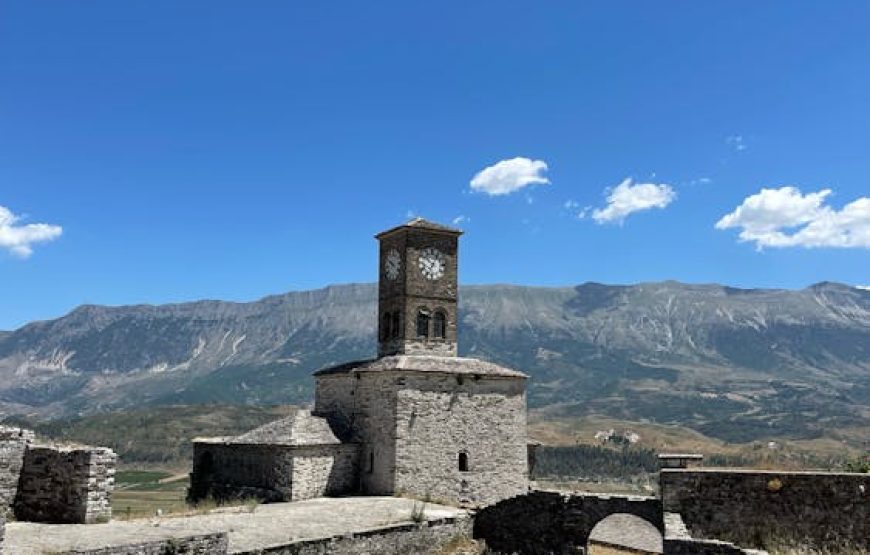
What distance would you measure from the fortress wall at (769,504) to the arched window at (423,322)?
16.3m

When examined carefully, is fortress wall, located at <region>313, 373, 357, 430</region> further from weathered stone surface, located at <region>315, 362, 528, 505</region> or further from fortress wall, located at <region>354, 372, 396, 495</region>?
fortress wall, located at <region>354, 372, 396, 495</region>

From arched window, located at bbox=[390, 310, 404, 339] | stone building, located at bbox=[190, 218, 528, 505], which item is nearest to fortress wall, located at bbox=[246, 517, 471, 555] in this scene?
stone building, located at bbox=[190, 218, 528, 505]

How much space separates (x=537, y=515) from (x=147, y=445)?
4630 inches

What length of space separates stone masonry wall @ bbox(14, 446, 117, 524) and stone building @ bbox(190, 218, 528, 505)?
7388mm

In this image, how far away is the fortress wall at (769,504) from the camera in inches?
551

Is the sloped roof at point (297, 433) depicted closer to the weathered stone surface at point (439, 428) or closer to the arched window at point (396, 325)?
the weathered stone surface at point (439, 428)

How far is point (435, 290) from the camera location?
31.8m

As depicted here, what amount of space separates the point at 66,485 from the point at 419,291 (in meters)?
15.8

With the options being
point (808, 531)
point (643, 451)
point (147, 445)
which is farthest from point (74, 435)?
point (808, 531)

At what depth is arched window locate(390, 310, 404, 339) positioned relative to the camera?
31203mm

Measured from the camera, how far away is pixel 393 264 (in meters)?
32.2

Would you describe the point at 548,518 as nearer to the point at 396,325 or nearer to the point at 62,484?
the point at 396,325

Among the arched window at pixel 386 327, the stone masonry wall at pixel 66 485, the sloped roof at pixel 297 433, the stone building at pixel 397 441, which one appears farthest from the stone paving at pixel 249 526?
the arched window at pixel 386 327

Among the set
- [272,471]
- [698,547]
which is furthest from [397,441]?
[698,547]
